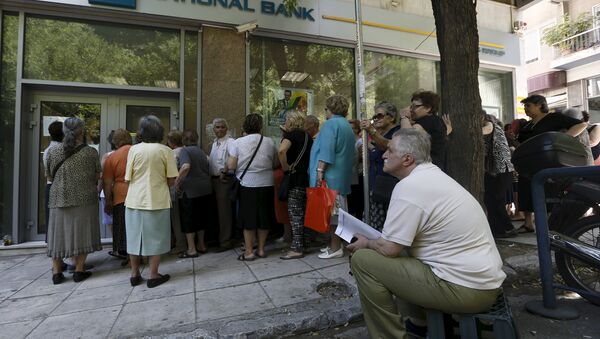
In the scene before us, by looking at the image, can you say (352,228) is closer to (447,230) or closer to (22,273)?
(447,230)

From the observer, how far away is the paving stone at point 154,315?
2.84m

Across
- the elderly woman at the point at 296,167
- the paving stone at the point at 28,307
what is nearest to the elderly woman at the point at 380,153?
A: the elderly woman at the point at 296,167

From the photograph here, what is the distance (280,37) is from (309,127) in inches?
98.7

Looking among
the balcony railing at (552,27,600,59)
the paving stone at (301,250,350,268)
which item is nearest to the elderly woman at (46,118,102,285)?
the paving stone at (301,250,350,268)

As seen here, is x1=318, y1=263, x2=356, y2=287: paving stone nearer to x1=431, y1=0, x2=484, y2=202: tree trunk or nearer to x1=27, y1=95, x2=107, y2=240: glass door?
x1=431, y1=0, x2=484, y2=202: tree trunk

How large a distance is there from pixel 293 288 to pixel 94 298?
2008 mm

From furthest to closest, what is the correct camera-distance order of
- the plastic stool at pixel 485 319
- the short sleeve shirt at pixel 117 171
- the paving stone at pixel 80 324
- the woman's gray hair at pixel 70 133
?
the short sleeve shirt at pixel 117 171, the woman's gray hair at pixel 70 133, the paving stone at pixel 80 324, the plastic stool at pixel 485 319

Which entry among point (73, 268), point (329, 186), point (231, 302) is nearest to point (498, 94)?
point (329, 186)

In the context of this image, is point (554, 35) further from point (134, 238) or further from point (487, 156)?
point (134, 238)

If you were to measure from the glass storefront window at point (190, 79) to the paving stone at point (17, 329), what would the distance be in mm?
3518

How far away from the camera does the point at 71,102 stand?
18.2 feet

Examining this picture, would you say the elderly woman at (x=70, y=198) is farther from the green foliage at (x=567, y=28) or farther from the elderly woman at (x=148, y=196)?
the green foliage at (x=567, y=28)

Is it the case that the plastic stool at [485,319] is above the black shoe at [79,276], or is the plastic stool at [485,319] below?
above

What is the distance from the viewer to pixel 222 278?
3934 millimetres
